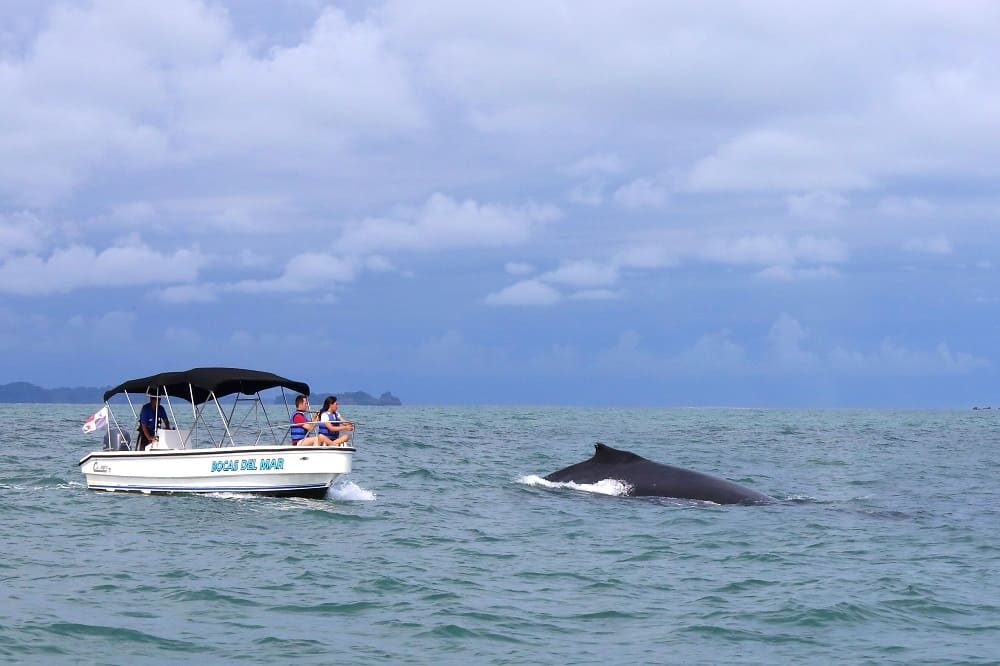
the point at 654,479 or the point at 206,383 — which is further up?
the point at 206,383

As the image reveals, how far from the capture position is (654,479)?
97.5 feet

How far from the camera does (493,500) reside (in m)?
29.2

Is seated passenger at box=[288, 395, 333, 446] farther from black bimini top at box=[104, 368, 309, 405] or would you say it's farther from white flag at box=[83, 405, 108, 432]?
white flag at box=[83, 405, 108, 432]

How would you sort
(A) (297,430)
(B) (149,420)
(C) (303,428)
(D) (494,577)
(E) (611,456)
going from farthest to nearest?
(E) (611,456), (B) (149,420), (C) (303,428), (A) (297,430), (D) (494,577)

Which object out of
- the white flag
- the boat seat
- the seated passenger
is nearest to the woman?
the seated passenger

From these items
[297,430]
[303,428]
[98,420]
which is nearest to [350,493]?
[303,428]

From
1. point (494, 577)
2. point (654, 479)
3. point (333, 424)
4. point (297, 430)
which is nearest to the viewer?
point (494, 577)

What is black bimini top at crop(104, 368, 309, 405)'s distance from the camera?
28109 mm

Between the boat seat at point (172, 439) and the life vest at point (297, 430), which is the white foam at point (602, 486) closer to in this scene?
the life vest at point (297, 430)

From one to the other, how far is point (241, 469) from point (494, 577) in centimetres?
1086

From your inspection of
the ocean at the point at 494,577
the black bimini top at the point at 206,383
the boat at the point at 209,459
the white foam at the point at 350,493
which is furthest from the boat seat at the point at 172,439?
the white foam at the point at 350,493

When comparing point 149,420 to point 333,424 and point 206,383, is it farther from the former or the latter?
point 333,424

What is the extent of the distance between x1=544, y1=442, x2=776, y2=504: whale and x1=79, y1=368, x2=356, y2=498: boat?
713 cm

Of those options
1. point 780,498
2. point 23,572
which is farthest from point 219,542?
point 780,498
